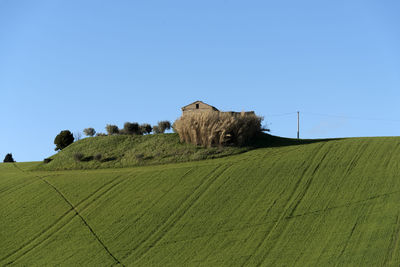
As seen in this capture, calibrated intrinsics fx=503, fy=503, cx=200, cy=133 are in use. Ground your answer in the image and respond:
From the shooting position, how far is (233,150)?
46.1 metres

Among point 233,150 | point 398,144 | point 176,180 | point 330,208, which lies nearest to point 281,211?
point 330,208

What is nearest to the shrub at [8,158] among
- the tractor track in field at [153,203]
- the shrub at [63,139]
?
the shrub at [63,139]

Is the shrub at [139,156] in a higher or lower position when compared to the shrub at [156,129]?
lower

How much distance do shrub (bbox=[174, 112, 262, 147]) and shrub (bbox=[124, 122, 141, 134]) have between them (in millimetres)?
7936

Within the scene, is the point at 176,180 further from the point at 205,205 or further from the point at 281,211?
the point at 281,211

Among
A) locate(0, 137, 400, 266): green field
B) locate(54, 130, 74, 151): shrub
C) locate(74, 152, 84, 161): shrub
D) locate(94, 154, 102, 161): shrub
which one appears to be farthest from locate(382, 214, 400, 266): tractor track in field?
locate(54, 130, 74, 151): shrub

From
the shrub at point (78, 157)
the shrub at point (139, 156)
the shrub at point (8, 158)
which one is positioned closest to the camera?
the shrub at point (139, 156)

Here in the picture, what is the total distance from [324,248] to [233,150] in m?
18.8

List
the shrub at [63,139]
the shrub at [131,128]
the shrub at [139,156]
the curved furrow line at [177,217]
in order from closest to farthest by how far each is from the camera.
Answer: the curved furrow line at [177,217] < the shrub at [139,156] < the shrub at [131,128] < the shrub at [63,139]

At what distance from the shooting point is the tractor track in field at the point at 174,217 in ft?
101

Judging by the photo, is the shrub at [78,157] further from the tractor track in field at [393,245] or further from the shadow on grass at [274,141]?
the tractor track in field at [393,245]

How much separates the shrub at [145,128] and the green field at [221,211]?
33.2 feet

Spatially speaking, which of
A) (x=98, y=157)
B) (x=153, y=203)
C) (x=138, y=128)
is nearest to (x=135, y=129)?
(x=138, y=128)

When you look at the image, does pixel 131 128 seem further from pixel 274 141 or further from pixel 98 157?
pixel 274 141
